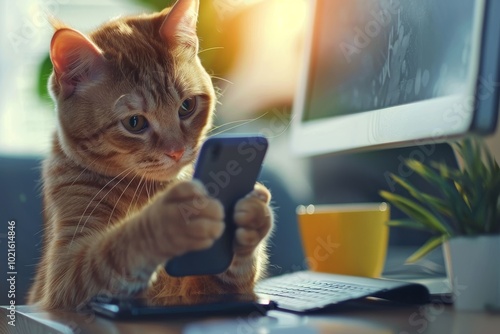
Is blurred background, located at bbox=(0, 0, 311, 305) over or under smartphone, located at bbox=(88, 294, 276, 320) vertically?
over

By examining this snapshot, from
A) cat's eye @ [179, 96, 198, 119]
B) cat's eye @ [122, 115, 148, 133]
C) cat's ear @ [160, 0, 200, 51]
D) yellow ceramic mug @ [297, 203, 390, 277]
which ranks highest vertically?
cat's ear @ [160, 0, 200, 51]

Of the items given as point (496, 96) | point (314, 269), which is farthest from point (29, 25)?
point (496, 96)

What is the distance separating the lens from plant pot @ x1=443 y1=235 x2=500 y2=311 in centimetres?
61

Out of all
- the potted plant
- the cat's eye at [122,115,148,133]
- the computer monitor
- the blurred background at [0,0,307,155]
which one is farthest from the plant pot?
the blurred background at [0,0,307,155]

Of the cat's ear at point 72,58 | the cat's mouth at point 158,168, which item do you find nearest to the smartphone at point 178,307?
the cat's mouth at point 158,168

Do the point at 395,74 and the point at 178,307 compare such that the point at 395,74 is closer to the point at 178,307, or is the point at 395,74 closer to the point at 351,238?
the point at 351,238

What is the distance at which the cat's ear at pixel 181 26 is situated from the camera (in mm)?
769

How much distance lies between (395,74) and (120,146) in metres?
0.35

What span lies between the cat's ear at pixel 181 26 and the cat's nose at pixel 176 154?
0.14 metres

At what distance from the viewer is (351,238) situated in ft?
2.88

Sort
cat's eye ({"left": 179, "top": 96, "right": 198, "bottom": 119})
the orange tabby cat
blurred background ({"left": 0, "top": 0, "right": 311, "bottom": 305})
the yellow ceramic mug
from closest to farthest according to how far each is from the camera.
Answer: the orange tabby cat → cat's eye ({"left": 179, "top": 96, "right": 198, "bottom": 119}) → the yellow ceramic mug → blurred background ({"left": 0, "top": 0, "right": 311, "bottom": 305})

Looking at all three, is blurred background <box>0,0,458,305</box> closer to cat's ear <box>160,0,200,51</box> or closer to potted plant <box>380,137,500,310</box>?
cat's ear <box>160,0,200,51</box>

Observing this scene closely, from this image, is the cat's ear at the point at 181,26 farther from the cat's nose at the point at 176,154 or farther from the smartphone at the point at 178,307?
the smartphone at the point at 178,307

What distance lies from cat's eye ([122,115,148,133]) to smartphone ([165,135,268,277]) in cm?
17
